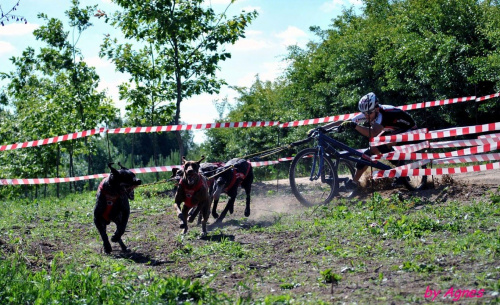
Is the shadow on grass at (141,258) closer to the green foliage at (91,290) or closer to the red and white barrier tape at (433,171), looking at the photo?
the green foliage at (91,290)

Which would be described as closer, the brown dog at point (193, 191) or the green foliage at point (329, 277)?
the green foliage at point (329, 277)

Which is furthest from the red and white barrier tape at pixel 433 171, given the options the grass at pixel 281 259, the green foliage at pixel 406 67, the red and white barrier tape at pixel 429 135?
the green foliage at pixel 406 67

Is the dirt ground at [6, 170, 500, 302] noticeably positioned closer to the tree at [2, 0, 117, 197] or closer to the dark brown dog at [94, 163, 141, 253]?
the dark brown dog at [94, 163, 141, 253]

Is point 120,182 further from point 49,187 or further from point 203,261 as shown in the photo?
point 49,187

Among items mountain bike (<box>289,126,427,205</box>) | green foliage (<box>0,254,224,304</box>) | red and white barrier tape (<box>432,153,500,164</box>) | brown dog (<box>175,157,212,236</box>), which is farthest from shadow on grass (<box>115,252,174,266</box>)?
red and white barrier tape (<box>432,153,500,164</box>)

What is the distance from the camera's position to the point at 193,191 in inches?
332

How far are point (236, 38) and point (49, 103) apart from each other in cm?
886

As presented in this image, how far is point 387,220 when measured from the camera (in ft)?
25.2

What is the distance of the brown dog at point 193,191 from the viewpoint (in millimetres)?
8344

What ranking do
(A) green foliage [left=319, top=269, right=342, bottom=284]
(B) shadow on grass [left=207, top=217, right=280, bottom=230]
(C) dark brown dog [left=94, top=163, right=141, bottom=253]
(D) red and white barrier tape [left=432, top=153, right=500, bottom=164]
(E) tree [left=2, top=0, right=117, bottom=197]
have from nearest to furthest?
(A) green foliage [left=319, top=269, right=342, bottom=284]
(C) dark brown dog [left=94, top=163, right=141, bottom=253]
(B) shadow on grass [left=207, top=217, right=280, bottom=230]
(D) red and white barrier tape [left=432, top=153, right=500, bottom=164]
(E) tree [left=2, top=0, right=117, bottom=197]

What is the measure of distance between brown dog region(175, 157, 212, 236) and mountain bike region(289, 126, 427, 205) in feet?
6.03

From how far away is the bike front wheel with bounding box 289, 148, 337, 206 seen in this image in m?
9.86

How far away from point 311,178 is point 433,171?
1.95 metres

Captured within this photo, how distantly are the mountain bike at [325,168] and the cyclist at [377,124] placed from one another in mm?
174
